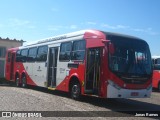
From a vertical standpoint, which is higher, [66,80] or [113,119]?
[66,80]

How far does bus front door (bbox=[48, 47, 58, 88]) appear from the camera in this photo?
1894 cm

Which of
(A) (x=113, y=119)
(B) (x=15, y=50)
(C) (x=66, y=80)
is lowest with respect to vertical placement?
(A) (x=113, y=119)

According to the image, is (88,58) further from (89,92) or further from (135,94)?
(135,94)

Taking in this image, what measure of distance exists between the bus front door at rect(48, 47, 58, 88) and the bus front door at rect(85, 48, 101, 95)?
3.90 meters

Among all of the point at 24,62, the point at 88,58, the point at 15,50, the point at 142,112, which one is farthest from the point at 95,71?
the point at 15,50

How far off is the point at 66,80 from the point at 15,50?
1084 centimetres

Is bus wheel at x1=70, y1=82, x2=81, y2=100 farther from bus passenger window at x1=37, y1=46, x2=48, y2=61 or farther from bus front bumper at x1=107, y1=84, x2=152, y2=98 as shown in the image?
bus passenger window at x1=37, y1=46, x2=48, y2=61

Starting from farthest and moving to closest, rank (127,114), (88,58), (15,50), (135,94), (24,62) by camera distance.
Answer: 1. (15,50)
2. (24,62)
3. (88,58)
4. (135,94)
5. (127,114)

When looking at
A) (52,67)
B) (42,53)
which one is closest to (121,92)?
(52,67)

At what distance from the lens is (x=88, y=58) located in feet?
50.4

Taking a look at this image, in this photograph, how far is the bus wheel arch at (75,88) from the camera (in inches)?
623

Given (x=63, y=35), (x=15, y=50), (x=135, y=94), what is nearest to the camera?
(x=135, y=94)

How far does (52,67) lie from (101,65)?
5.58 meters

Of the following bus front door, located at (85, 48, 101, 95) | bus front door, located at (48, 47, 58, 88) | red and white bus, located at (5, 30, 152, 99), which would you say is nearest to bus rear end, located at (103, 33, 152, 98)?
red and white bus, located at (5, 30, 152, 99)
